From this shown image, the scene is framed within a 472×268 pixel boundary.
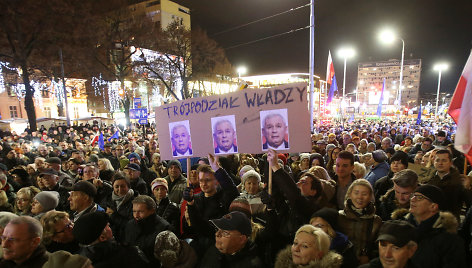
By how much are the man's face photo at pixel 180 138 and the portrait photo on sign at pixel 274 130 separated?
1.29 meters

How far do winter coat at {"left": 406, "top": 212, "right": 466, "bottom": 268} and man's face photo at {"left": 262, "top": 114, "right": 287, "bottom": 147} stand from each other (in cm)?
175

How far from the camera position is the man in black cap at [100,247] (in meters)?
2.46

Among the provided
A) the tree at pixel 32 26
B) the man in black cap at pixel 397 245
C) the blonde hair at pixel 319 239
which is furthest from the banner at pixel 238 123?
the tree at pixel 32 26

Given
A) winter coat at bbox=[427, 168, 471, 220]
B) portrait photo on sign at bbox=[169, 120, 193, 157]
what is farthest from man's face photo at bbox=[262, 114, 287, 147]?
winter coat at bbox=[427, 168, 471, 220]

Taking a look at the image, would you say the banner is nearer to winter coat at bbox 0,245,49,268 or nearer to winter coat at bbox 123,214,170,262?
winter coat at bbox 123,214,170,262

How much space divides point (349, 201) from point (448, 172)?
2160 mm

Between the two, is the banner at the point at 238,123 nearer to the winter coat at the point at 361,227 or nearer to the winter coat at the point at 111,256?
the winter coat at the point at 361,227

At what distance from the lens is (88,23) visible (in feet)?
73.9

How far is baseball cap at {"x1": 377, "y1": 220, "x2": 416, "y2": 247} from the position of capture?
2055 millimetres

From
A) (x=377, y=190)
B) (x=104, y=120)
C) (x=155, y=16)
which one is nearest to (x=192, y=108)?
(x=377, y=190)

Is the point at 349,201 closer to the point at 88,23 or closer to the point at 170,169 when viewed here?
the point at 170,169

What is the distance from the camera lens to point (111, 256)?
8.25 ft

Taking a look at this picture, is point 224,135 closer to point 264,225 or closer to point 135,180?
point 264,225

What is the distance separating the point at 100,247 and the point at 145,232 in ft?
2.02
